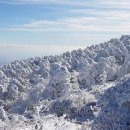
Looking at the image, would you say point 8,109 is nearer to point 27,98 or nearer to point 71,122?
point 27,98

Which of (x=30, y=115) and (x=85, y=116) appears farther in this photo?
(x=30, y=115)

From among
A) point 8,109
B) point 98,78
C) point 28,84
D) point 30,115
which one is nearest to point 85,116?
point 30,115

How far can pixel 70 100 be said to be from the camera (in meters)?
72.6

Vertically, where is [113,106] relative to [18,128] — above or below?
above

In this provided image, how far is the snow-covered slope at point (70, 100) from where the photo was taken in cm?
3372

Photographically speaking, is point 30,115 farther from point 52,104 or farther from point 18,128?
point 18,128

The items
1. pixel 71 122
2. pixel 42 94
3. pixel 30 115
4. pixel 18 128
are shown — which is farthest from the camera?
pixel 42 94

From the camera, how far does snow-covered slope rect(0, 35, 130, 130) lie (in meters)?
33.7

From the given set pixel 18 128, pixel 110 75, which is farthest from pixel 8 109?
pixel 18 128

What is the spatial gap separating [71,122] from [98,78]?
47268 millimetres

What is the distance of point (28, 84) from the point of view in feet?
414

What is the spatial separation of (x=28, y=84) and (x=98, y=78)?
27.2 metres

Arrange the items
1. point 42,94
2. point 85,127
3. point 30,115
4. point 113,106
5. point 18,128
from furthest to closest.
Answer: point 42,94 < point 30,115 < point 18,128 < point 85,127 < point 113,106

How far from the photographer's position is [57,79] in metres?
93.4
